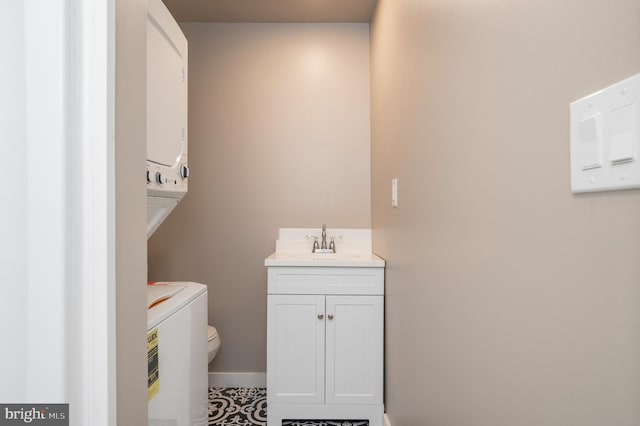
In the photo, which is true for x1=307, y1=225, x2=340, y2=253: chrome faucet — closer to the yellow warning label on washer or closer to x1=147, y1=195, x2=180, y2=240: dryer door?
x1=147, y1=195, x2=180, y2=240: dryer door

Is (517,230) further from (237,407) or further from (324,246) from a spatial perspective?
(237,407)

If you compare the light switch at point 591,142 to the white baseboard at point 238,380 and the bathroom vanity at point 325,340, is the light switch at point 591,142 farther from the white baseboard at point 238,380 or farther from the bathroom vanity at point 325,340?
the white baseboard at point 238,380

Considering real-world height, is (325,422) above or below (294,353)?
below

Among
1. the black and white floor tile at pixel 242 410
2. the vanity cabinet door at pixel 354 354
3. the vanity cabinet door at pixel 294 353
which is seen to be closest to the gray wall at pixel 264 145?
the black and white floor tile at pixel 242 410

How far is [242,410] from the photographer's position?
1.99 meters

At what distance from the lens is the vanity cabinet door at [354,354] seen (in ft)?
5.70

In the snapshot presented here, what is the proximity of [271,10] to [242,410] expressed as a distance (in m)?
2.42

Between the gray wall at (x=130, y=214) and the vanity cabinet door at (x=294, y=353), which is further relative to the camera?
the vanity cabinet door at (x=294, y=353)

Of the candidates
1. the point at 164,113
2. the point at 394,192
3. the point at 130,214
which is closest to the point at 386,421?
the point at 394,192

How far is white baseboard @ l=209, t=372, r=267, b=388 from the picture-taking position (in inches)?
89.6

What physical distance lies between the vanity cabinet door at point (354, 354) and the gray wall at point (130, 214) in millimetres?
1066
